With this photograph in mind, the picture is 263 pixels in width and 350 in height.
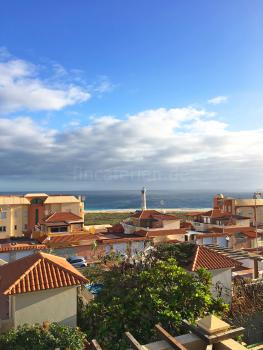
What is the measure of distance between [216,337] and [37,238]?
40347 mm

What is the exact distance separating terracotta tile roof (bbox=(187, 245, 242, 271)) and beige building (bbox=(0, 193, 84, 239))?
43.6 m

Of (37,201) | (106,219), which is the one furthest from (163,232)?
(106,219)

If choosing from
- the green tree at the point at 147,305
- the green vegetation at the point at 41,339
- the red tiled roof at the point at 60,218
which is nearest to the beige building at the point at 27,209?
the red tiled roof at the point at 60,218

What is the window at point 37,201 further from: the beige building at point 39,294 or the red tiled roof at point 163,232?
the beige building at point 39,294

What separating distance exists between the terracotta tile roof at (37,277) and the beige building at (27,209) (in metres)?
44.9

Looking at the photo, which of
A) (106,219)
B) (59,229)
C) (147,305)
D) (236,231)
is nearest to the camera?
(147,305)

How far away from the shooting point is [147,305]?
42.8ft

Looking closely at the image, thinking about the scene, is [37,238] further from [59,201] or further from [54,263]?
[54,263]

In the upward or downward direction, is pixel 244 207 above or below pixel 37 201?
below

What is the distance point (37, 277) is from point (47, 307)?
1.40 metres

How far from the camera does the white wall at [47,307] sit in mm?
15195

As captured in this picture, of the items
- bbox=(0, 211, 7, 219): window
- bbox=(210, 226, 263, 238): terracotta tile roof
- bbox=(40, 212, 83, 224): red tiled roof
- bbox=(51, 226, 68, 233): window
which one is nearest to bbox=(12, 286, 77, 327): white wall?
bbox=(51, 226, 68, 233): window

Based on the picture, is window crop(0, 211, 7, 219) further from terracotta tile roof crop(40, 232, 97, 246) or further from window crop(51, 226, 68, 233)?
terracotta tile roof crop(40, 232, 97, 246)

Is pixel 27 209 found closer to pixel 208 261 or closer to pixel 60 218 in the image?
pixel 60 218
